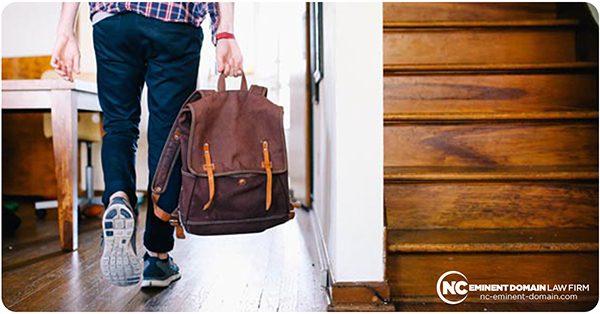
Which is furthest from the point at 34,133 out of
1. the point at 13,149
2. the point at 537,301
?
the point at 537,301

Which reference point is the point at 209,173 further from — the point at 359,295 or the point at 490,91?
the point at 490,91

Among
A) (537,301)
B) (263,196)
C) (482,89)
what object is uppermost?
(482,89)

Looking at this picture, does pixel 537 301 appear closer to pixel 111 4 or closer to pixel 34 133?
pixel 111 4

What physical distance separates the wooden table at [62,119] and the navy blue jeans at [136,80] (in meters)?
0.62

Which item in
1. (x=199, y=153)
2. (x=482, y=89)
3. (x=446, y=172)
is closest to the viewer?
(x=199, y=153)

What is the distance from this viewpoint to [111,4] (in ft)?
4.36

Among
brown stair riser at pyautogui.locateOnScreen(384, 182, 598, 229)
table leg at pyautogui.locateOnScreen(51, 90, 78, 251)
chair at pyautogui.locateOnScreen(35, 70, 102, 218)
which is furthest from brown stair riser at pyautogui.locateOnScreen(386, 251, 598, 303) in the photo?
chair at pyautogui.locateOnScreen(35, 70, 102, 218)

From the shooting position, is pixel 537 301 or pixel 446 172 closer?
pixel 537 301

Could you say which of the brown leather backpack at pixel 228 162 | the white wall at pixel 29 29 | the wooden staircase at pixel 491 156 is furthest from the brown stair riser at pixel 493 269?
the white wall at pixel 29 29

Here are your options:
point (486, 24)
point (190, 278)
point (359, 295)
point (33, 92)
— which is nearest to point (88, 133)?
point (33, 92)

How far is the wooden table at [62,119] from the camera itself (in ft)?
6.38

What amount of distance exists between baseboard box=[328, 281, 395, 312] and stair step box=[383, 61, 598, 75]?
0.75 m

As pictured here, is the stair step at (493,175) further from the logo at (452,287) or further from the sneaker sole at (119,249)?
the sneaker sole at (119,249)

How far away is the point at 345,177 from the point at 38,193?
8.97 feet
